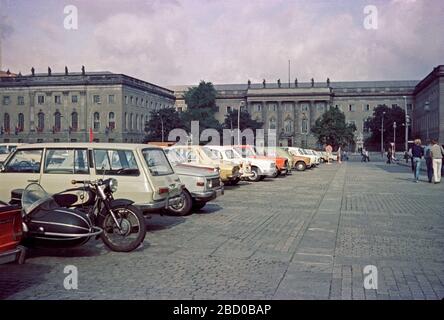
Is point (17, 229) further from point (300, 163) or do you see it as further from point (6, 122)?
point (6, 122)

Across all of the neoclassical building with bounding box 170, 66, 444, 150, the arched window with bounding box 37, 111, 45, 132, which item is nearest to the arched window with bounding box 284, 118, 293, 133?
the neoclassical building with bounding box 170, 66, 444, 150

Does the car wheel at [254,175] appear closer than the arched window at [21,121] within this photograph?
Yes

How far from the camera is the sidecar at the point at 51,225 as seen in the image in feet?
23.2

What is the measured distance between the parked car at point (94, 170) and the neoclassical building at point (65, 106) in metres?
89.8

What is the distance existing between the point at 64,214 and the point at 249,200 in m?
9.37

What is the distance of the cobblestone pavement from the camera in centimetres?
595

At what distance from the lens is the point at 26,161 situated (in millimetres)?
10016

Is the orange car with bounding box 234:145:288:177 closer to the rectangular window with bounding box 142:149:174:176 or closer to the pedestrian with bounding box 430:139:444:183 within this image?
the pedestrian with bounding box 430:139:444:183

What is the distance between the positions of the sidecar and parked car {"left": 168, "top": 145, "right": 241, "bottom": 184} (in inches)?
364

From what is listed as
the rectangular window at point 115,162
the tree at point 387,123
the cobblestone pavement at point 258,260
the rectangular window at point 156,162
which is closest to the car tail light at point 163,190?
the rectangular window at point 156,162

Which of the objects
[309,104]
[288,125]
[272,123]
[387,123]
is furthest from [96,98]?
[387,123]

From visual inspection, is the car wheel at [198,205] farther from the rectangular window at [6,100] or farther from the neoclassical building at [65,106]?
A: the rectangular window at [6,100]

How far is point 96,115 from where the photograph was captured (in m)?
100
